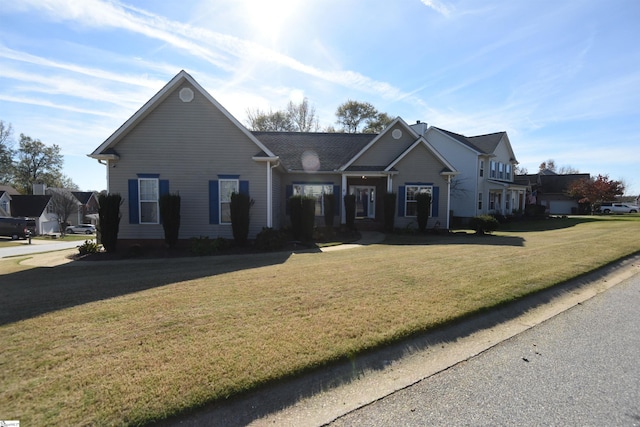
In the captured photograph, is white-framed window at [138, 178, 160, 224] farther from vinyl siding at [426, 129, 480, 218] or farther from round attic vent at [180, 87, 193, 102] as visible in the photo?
vinyl siding at [426, 129, 480, 218]

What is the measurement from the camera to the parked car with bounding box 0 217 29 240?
32.4 m

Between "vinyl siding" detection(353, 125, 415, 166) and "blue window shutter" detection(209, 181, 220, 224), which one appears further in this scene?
"vinyl siding" detection(353, 125, 415, 166)

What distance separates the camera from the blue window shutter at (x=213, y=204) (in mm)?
13469

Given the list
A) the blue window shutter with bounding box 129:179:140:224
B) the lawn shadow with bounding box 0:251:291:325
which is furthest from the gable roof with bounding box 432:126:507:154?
the blue window shutter with bounding box 129:179:140:224

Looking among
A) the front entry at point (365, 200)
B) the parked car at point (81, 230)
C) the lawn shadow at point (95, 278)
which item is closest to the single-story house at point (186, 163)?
the lawn shadow at point (95, 278)

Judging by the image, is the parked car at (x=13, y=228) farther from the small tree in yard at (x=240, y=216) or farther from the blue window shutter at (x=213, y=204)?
the small tree in yard at (x=240, y=216)

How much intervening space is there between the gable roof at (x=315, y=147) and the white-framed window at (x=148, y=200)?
21.7 feet

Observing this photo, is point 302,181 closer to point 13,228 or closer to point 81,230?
point 13,228

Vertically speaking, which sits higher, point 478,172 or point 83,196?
point 478,172

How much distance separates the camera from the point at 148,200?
13.3 m

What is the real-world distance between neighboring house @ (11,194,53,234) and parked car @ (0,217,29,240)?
621 inches

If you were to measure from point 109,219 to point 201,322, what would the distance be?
949 cm

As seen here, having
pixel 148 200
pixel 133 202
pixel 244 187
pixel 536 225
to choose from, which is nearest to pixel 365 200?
pixel 244 187

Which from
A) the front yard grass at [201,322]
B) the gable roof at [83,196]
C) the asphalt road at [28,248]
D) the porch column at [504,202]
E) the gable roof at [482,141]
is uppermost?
the gable roof at [482,141]
